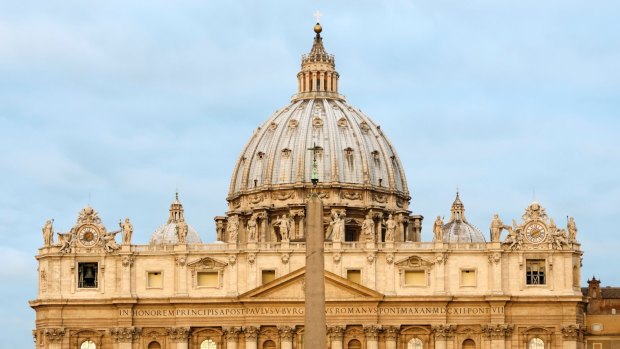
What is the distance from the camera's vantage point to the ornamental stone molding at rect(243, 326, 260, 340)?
13712cm

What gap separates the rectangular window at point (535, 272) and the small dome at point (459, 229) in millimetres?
24124

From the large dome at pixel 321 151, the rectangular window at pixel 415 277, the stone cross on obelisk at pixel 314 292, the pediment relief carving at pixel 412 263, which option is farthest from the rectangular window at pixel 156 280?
the stone cross on obelisk at pixel 314 292

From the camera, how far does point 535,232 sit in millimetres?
138375

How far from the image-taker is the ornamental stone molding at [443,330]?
136500 millimetres

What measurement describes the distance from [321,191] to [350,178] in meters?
4.00

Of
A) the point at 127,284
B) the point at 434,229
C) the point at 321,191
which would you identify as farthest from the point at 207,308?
the point at 321,191

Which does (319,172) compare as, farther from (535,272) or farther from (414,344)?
(535,272)

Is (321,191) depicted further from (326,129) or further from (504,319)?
(504,319)

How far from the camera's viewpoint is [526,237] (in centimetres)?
13825

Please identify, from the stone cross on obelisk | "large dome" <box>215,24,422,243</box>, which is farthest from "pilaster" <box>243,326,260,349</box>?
the stone cross on obelisk

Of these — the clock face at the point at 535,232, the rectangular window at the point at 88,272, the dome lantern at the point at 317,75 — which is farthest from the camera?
the dome lantern at the point at 317,75

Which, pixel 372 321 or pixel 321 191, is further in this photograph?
pixel 321 191

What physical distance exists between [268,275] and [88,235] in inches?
601

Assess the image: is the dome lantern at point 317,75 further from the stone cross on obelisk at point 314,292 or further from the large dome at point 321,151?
the stone cross on obelisk at point 314,292
